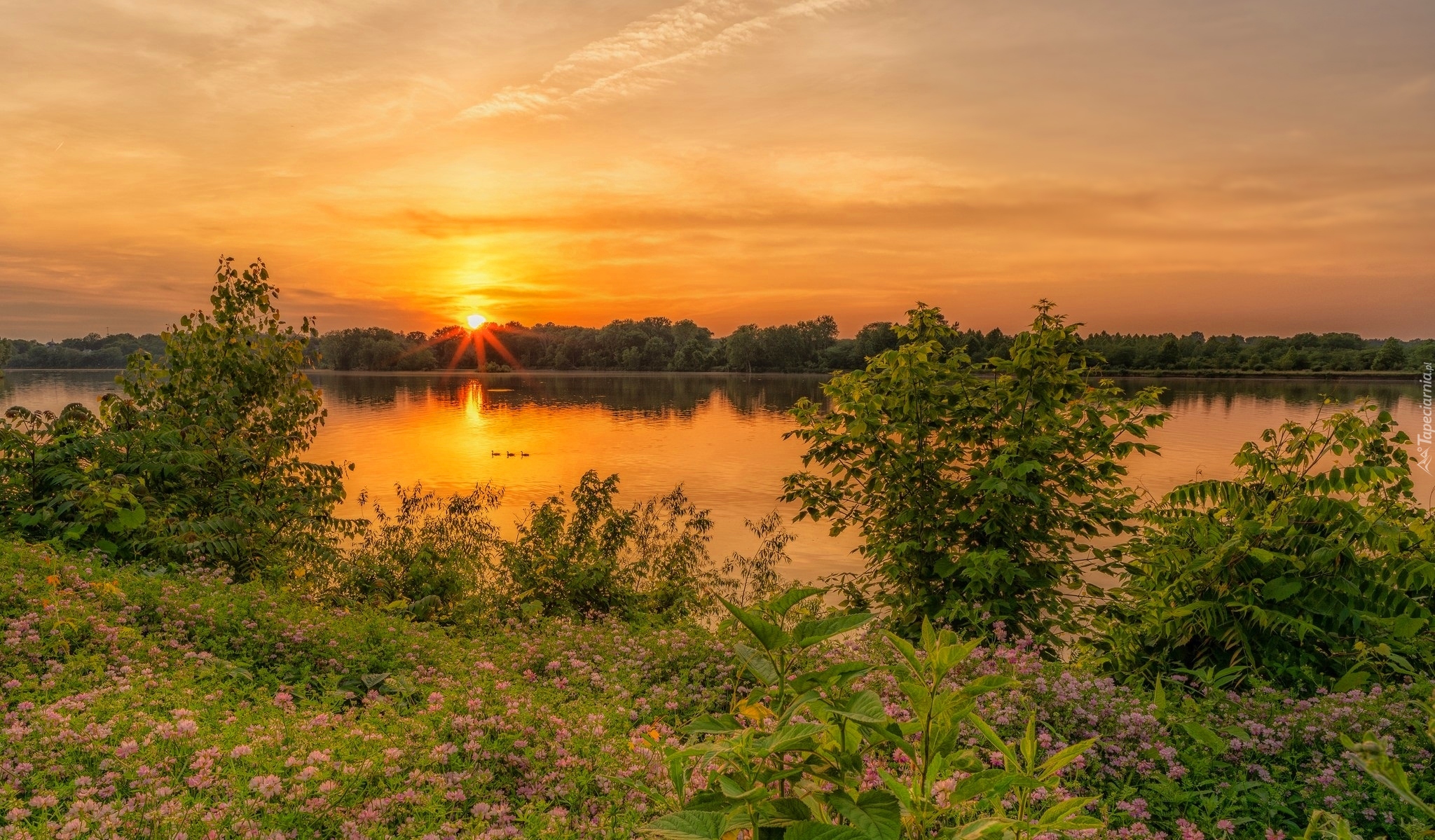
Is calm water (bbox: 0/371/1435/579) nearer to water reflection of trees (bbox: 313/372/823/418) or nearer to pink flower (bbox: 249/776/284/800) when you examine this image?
water reflection of trees (bbox: 313/372/823/418)

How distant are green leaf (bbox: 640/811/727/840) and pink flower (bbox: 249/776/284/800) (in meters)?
2.16

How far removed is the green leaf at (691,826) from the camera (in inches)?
61.0

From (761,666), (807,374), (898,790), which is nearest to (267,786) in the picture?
(761,666)

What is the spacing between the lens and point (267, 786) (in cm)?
301

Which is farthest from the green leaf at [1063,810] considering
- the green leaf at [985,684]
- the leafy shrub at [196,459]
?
the leafy shrub at [196,459]

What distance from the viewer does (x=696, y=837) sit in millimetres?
1539

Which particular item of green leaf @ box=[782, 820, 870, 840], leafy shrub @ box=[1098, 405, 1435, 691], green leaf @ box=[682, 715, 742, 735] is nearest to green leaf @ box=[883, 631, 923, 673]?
green leaf @ box=[782, 820, 870, 840]

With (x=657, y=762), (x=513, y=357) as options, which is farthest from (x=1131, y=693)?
(x=513, y=357)

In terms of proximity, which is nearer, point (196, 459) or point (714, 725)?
point (714, 725)

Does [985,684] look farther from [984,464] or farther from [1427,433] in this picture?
[1427,433]

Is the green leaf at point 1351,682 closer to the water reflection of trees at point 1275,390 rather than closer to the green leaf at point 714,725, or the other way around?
the green leaf at point 714,725

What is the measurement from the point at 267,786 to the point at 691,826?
7.51 feet

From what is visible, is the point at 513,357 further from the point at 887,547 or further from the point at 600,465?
the point at 887,547

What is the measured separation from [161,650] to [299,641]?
86 cm
